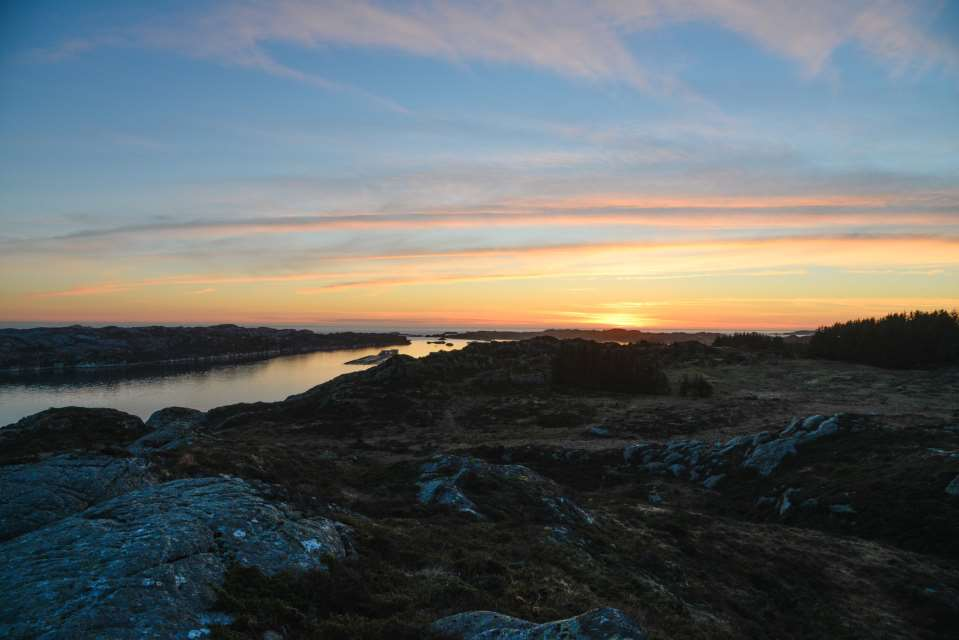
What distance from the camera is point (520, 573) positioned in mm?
11664

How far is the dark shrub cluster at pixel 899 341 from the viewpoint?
2146 inches

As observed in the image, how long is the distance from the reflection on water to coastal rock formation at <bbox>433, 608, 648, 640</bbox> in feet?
209

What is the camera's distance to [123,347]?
130m

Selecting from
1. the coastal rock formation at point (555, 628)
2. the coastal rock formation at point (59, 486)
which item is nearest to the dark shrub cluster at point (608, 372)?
the coastal rock formation at point (59, 486)

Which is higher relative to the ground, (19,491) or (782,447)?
(19,491)

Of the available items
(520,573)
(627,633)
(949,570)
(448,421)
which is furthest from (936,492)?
(448,421)

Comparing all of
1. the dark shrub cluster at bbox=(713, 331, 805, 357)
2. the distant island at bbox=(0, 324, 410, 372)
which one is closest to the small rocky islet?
the dark shrub cluster at bbox=(713, 331, 805, 357)

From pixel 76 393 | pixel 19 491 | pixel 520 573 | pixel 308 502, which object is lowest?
pixel 76 393

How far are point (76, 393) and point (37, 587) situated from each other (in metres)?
88.4

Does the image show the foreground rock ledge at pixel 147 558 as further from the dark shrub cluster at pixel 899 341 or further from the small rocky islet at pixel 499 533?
the dark shrub cluster at pixel 899 341

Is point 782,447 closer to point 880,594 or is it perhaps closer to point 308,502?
point 880,594

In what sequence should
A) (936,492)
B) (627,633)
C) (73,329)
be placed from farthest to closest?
(73,329)
(936,492)
(627,633)

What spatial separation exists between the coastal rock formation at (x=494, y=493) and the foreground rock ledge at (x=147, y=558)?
6240mm

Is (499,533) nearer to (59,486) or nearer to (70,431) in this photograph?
(59,486)
